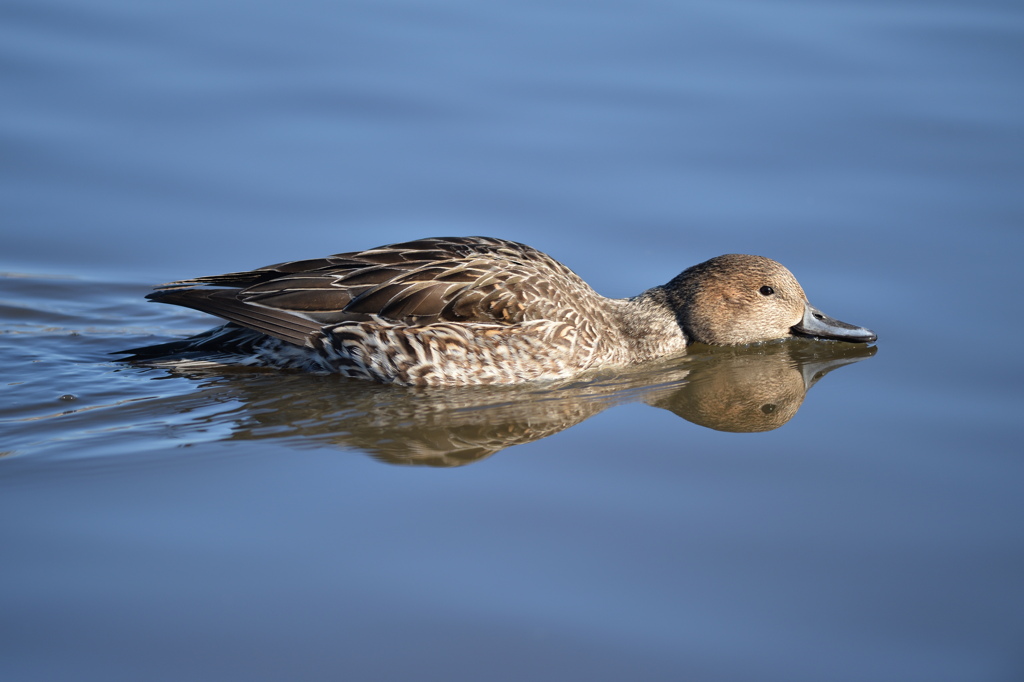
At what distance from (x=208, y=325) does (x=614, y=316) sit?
3.16m

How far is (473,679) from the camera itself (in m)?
4.33

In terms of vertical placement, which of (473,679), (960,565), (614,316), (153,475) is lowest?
(473,679)

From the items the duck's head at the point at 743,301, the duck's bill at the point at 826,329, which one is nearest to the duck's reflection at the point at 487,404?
the duck's bill at the point at 826,329

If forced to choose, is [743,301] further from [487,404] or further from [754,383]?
[487,404]

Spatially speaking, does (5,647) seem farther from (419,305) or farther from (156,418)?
(419,305)

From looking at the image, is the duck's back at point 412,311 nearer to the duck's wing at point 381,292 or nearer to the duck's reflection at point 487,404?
the duck's wing at point 381,292

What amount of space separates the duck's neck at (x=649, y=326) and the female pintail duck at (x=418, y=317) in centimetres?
18

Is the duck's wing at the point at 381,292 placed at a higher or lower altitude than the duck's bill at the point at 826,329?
higher

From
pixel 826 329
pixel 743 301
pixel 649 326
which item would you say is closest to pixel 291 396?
pixel 649 326

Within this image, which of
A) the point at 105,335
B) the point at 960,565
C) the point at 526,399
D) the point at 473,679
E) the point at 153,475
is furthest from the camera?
the point at 105,335

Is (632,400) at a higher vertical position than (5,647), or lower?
higher

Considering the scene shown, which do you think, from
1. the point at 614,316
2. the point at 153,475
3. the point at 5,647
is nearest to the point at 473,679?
the point at 5,647

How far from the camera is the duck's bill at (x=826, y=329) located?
25.7ft

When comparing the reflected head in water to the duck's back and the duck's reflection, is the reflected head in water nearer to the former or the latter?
the duck's reflection
